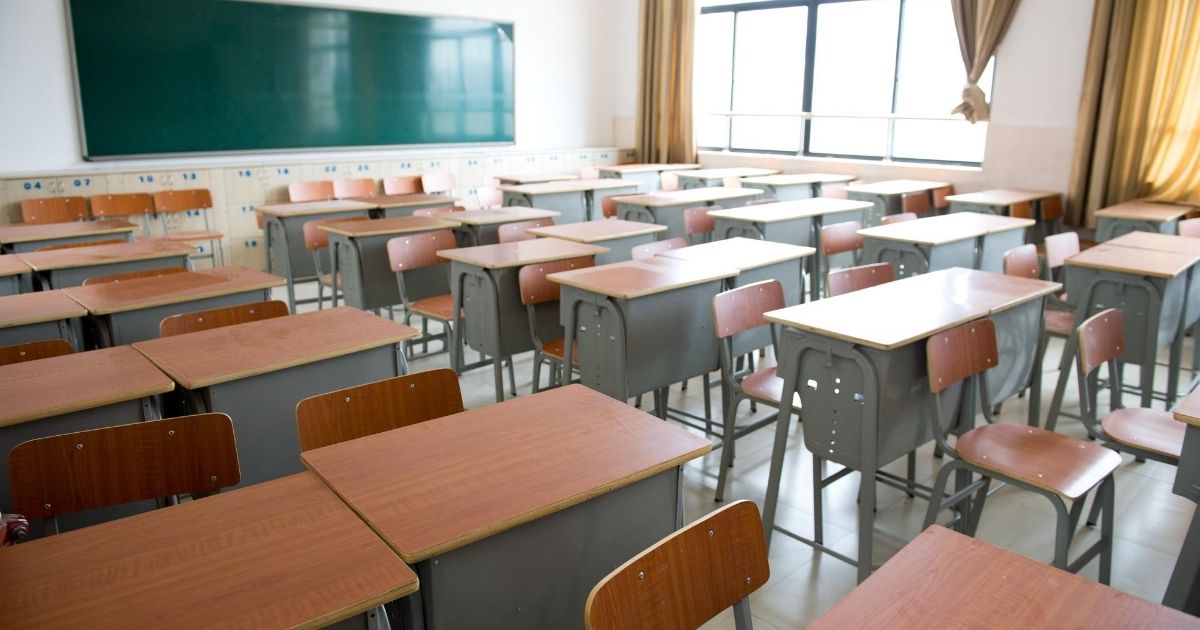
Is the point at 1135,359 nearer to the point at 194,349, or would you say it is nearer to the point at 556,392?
the point at 556,392

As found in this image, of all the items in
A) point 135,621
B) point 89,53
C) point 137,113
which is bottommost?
A: point 135,621

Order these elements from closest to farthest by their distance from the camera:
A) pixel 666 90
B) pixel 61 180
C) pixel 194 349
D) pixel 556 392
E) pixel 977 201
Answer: pixel 556 392
pixel 194 349
pixel 977 201
pixel 61 180
pixel 666 90

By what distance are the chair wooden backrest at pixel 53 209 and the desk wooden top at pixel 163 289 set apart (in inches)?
124

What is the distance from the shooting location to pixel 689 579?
1.31 metres

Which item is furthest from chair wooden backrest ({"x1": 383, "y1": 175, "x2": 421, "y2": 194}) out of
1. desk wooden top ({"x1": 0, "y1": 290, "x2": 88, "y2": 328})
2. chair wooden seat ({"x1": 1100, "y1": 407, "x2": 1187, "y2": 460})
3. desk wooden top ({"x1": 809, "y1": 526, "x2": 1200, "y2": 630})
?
desk wooden top ({"x1": 809, "y1": 526, "x2": 1200, "y2": 630})

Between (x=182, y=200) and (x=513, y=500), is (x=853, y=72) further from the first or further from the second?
(x=513, y=500)

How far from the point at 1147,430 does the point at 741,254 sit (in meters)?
1.80

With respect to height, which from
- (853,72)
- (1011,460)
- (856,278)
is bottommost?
(1011,460)

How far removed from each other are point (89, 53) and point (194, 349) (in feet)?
16.0

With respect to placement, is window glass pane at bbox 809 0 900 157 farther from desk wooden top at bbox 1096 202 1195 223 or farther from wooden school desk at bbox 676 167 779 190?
desk wooden top at bbox 1096 202 1195 223

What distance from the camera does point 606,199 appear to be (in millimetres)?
6082

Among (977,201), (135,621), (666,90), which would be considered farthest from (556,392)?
(666,90)

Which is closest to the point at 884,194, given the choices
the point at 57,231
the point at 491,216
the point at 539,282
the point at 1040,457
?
the point at 491,216

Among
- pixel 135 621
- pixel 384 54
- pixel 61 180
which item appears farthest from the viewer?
pixel 384 54
